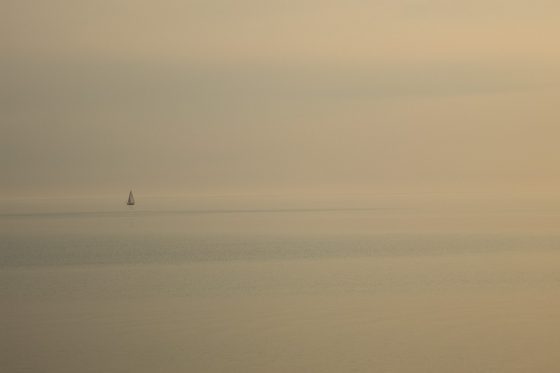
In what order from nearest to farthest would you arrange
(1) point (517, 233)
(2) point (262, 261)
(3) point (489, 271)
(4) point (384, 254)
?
(3) point (489, 271), (2) point (262, 261), (4) point (384, 254), (1) point (517, 233)

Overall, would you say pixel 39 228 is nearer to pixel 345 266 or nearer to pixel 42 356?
pixel 345 266

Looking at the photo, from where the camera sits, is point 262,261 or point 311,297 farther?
point 262,261

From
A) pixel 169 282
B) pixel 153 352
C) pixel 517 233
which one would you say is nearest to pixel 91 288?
pixel 169 282

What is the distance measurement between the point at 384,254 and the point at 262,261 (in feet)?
12.4

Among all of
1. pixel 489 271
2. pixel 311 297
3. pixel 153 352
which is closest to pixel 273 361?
pixel 153 352

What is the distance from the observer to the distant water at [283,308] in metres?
13.6

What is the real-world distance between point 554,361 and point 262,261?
15.8m

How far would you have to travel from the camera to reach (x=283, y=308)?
17938 millimetres

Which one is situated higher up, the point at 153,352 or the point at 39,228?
the point at 39,228

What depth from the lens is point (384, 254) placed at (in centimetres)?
3075

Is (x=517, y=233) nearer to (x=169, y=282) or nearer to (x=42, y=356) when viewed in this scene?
(x=169, y=282)

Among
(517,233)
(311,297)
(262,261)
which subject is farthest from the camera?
(517,233)

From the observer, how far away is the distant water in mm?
13586

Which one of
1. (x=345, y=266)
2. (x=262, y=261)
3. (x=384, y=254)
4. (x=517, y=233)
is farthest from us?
(x=517, y=233)
